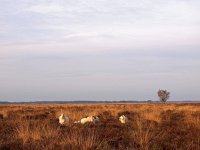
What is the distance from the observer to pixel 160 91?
122750mm

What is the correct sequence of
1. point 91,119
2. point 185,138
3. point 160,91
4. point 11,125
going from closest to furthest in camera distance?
point 185,138 < point 11,125 < point 91,119 < point 160,91

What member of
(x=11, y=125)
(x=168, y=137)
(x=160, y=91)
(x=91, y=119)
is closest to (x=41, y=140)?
(x=168, y=137)

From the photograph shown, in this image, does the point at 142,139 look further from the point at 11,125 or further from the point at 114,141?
the point at 11,125

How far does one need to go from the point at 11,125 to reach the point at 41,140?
5.50 metres

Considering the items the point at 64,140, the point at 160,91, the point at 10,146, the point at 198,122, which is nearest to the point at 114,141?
the point at 64,140

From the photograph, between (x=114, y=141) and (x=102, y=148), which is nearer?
(x=102, y=148)

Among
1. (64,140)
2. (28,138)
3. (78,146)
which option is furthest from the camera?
(28,138)

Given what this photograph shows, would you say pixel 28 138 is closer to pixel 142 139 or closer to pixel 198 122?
pixel 142 139

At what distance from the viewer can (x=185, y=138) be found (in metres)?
12.8

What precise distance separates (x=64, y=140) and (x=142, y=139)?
6.99 ft

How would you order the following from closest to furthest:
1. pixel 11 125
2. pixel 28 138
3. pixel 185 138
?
pixel 28 138 → pixel 185 138 → pixel 11 125

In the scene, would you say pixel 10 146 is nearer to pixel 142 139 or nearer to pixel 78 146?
pixel 78 146

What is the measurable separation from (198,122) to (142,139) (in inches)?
220

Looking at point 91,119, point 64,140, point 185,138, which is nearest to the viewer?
point 64,140
